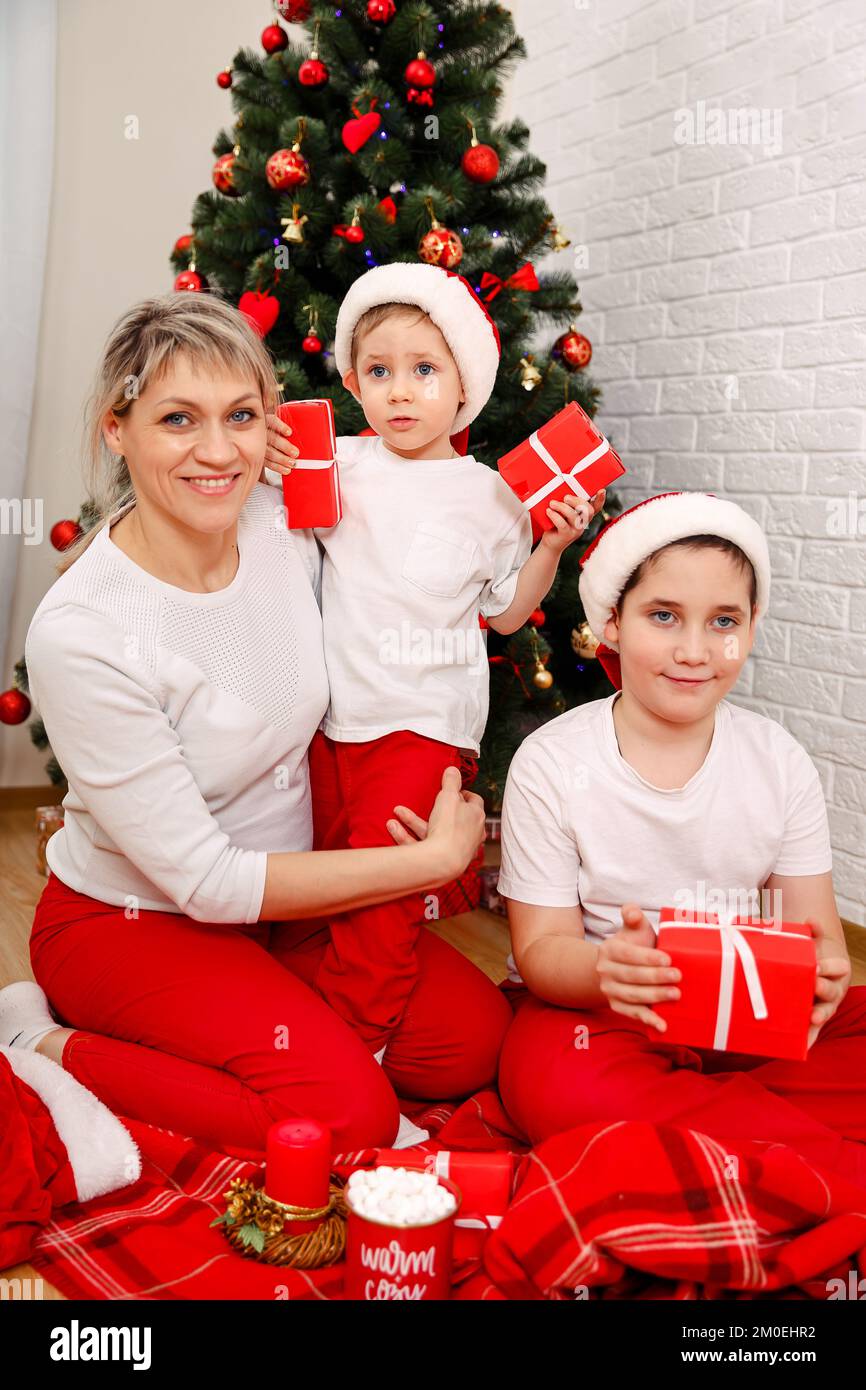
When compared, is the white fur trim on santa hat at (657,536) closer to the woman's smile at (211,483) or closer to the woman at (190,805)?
the woman at (190,805)

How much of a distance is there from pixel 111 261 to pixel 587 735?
2641mm

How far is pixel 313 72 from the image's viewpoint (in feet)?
8.82

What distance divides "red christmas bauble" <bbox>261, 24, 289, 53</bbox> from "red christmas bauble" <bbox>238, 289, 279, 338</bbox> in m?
0.61

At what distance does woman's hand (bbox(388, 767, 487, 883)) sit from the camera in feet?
5.66

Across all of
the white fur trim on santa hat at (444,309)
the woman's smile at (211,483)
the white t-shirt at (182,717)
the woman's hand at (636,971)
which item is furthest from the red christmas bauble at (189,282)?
the woman's hand at (636,971)

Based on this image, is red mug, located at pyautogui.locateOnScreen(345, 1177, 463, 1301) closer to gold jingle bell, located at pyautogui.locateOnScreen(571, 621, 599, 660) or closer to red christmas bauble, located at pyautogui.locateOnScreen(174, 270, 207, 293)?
gold jingle bell, located at pyautogui.locateOnScreen(571, 621, 599, 660)

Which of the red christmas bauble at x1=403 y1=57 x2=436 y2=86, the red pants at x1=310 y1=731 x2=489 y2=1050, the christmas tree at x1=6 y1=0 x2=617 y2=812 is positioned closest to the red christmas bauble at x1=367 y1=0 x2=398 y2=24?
the christmas tree at x1=6 y1=0 x2=617 y2=812

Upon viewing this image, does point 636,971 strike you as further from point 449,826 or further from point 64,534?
point 64,534

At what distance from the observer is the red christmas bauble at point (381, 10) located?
2.69 m

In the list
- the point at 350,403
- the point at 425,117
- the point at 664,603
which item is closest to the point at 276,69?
the point at 425,117

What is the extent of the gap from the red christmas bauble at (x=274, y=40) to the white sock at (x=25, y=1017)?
215cm

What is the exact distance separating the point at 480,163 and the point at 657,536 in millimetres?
1410

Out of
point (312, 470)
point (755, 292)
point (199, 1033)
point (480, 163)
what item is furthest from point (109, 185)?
point (199, 1033)
